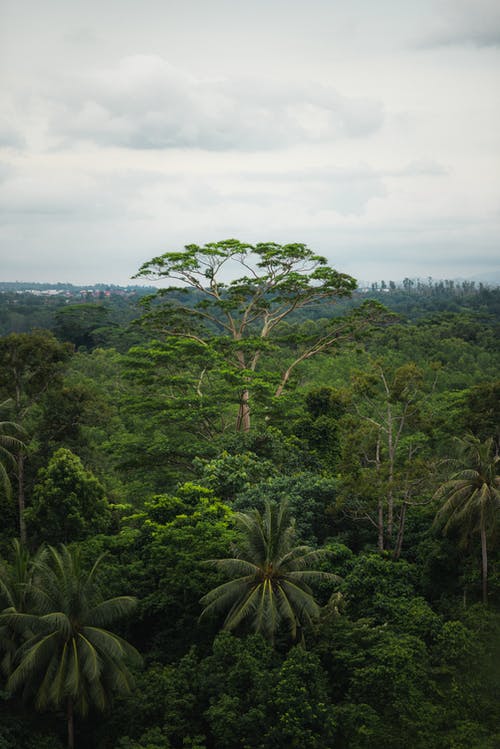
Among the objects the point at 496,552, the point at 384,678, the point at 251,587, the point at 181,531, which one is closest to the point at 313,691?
the point at 384,678

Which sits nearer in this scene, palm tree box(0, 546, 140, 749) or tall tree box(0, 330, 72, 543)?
palm tree box(0, 546, 140, 749)

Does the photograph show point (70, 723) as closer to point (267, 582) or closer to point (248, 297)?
point (267, 582)

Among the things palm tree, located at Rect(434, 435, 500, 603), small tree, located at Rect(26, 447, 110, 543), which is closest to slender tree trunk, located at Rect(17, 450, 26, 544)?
small tree, located at Rect(26, 447, 110, 543)

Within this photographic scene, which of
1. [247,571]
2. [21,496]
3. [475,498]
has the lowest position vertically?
[21,496]

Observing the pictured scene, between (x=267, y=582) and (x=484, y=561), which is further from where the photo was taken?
(x=484, y=561)

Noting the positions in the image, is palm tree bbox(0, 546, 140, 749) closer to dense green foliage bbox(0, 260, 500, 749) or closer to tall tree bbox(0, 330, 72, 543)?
dense green foliage bbox(0, 260, 500, 749)

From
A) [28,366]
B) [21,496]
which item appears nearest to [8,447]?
[21,496]

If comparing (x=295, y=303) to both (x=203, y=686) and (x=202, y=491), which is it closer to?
(x=202, y=491)
